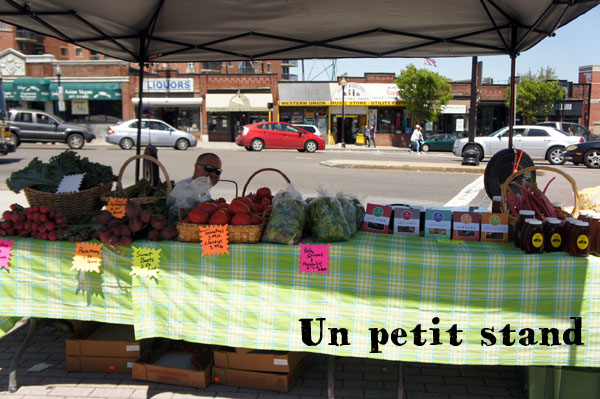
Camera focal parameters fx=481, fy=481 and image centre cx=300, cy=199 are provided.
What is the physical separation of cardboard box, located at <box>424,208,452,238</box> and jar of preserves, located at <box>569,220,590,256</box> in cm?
77

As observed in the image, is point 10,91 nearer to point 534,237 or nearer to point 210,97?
point 210,97

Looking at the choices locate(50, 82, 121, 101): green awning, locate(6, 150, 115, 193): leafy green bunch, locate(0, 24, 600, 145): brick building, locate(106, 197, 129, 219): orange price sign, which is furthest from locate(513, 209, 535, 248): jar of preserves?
locate(50, 82, 121, 101): green awning

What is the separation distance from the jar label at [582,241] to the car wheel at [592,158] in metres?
18.0

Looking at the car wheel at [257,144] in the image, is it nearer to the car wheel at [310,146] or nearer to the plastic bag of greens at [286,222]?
the car wheel at [310,146]

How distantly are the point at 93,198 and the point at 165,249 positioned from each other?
3.44ft

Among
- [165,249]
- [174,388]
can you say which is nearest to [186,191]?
[165,249]

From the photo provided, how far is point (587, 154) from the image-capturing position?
18156 millimetres

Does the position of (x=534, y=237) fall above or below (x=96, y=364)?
above

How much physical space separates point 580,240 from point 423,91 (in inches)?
1290

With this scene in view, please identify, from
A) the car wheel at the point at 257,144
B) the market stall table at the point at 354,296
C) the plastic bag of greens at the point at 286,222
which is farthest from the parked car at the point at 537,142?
the plastic bag of greens at the point at 286,222

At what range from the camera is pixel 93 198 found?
12.6ft

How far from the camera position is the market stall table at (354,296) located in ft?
9.39

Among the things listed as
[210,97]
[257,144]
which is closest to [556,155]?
[257,144]

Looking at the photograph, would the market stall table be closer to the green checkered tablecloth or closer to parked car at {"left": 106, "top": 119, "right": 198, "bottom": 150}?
the green checkered tablecloth
